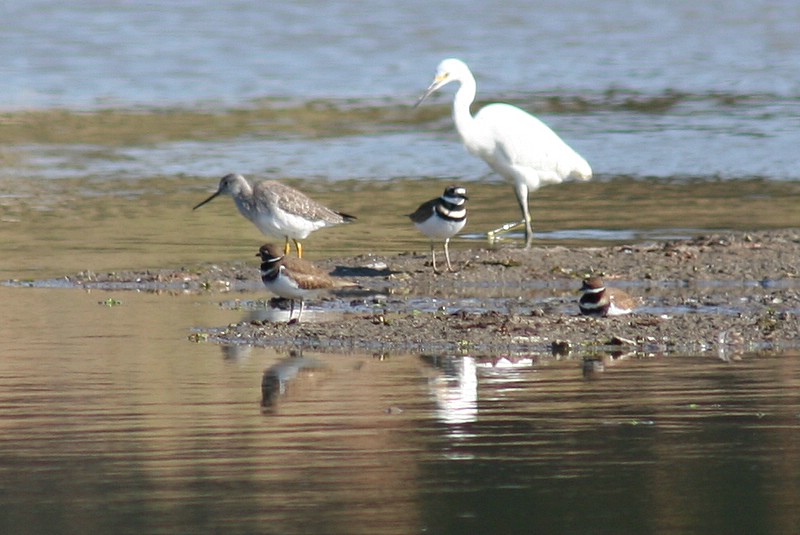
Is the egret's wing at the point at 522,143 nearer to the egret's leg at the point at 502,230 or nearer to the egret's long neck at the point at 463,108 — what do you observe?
the egret's long neck at the point at 463,108

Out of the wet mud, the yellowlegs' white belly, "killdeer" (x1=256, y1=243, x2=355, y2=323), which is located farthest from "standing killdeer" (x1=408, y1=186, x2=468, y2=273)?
"killdeer" (x1=256, y1=243, x2=355, y2=323)

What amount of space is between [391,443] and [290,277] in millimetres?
4259

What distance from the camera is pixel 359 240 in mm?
16953

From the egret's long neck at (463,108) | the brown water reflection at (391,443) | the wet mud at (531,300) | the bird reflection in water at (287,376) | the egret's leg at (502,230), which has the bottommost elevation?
the brown water reflection at (391,443)

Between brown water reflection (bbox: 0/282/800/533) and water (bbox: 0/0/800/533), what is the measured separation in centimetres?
2

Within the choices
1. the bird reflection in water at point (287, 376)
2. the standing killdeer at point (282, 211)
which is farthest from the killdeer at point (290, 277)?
the standing killdeer at point (282, 211)

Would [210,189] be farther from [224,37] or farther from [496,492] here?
[224,37]

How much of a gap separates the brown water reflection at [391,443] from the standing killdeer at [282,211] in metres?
3.97

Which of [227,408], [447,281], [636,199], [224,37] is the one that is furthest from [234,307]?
[224,37]

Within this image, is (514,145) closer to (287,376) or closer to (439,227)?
(439,227)

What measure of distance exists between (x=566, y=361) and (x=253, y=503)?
3.78 meters

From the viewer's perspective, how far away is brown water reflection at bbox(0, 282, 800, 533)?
22.3 feet

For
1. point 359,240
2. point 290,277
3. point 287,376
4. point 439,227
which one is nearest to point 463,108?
point 359,240

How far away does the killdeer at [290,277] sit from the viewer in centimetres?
1217
